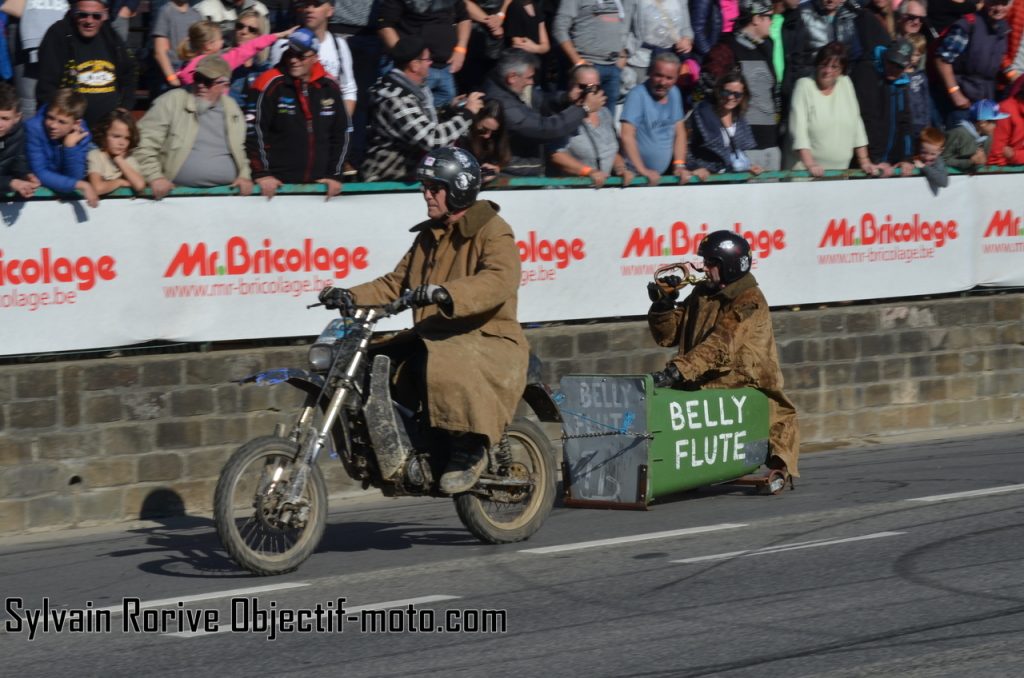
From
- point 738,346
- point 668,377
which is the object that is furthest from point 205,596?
point 738,346

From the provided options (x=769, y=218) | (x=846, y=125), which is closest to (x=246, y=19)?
(x=769, y=218)

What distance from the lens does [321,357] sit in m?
7.78

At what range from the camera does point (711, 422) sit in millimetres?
9961

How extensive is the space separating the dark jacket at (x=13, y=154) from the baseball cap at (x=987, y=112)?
9.50m

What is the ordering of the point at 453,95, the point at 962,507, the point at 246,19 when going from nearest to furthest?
the point at 962,507 → the point at 246,19 → the point at 453,95

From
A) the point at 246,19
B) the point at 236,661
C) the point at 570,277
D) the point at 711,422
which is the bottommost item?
the point at 236,661

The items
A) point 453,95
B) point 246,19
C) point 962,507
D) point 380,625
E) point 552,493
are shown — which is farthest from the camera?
point 453,95

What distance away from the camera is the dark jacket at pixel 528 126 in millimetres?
12328

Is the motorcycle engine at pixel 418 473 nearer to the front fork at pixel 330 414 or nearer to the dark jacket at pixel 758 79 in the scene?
Answer: the front fork at pixel 330 414

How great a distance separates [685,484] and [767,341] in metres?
1.13

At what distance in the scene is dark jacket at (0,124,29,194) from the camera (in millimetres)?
10203

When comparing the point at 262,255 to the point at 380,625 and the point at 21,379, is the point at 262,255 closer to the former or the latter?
the point at 21,379

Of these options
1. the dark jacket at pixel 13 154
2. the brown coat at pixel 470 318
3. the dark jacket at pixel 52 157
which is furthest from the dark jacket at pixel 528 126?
the brown coat at pixel 470 318

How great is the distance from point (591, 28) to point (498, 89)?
1475 millimetres
